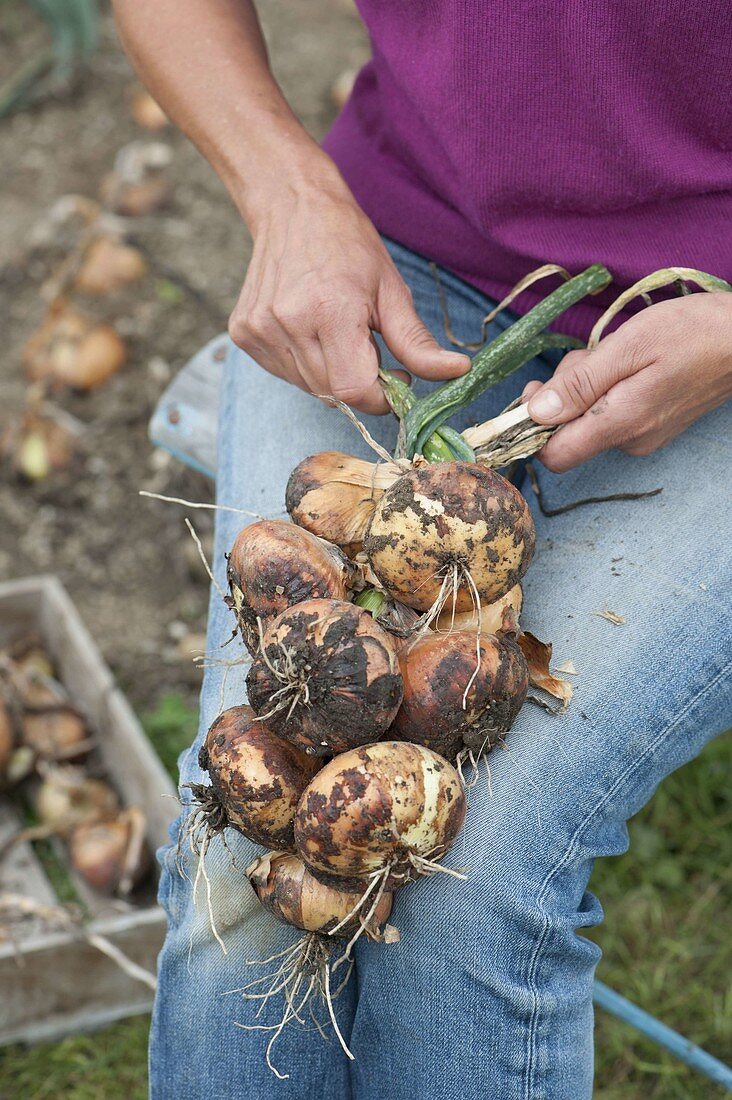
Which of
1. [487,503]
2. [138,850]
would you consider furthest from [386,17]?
[138,850]

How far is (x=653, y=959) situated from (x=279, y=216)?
1.60m

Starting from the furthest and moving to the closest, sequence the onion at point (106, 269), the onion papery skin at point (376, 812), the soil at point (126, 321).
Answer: the onion at point (106, 269)
the soil at point (126, 321)
the onion papery skin at point (376, 812)

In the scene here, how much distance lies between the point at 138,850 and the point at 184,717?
1.44 ft

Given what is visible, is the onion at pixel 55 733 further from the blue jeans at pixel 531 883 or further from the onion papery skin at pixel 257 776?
the onion papery skin at pixel 257 776

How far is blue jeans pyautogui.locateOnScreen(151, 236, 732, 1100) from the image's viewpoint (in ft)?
3.93

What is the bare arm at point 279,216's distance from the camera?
4.78 ft

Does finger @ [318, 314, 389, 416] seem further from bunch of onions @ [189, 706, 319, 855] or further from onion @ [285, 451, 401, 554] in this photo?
bunch of onions @ [189, 706, 319, 855]

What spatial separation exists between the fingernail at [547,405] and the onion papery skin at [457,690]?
0.31m

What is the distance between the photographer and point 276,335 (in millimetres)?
1521

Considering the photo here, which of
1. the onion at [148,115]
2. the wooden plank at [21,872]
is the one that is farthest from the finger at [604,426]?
the onion at [148,115]

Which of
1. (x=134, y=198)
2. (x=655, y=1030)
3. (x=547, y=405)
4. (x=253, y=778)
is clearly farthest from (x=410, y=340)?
(x=134, y=198)

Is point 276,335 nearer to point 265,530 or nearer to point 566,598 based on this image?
point 265,530

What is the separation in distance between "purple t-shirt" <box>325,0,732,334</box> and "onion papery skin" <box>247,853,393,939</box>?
0.89 meters

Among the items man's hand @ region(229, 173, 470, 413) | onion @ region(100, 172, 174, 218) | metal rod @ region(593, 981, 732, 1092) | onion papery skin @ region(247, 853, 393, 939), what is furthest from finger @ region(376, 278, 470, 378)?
onion @ region(100, 172, 174, 218)
